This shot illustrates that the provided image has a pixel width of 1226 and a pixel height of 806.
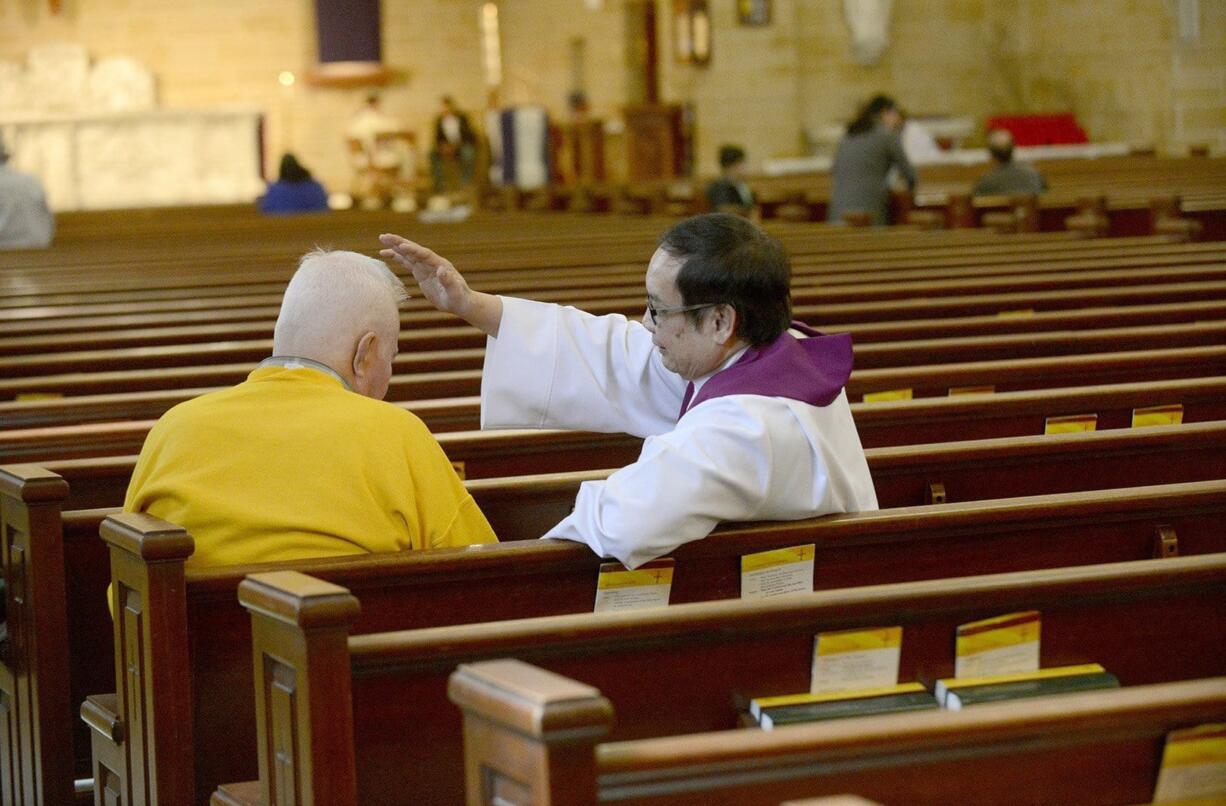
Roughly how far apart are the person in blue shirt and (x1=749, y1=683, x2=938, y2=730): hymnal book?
1130 centimetres

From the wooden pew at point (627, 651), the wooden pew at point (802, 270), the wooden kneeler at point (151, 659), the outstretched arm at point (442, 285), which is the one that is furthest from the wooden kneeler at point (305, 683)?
the wooden pew at point (802, 270)

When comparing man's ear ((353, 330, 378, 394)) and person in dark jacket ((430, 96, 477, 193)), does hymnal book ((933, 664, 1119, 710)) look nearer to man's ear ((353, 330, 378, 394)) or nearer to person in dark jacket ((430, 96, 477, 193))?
man's ear ((353, 330, 378, 394))

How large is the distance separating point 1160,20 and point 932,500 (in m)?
13.0

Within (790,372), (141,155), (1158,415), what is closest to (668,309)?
(790,372)

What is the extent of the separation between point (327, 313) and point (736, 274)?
2.05 feet

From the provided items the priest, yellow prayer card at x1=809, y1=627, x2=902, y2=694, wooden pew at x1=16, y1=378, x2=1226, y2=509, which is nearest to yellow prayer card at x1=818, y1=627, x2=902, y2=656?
yellow prayer card at x1=809, y1=627, x2=902, y2=694

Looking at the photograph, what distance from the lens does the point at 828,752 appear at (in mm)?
1445

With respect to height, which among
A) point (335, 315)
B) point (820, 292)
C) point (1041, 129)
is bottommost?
point (820, 292)

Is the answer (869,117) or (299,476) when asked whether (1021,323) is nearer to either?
(299,476)

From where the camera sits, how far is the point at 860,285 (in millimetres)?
5441

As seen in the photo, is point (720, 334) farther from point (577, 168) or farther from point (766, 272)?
point (577, 168)

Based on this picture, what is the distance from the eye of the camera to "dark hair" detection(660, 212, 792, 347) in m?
2.44

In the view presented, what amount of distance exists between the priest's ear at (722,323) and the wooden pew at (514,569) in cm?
32

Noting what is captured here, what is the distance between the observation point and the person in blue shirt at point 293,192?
12.8 m
